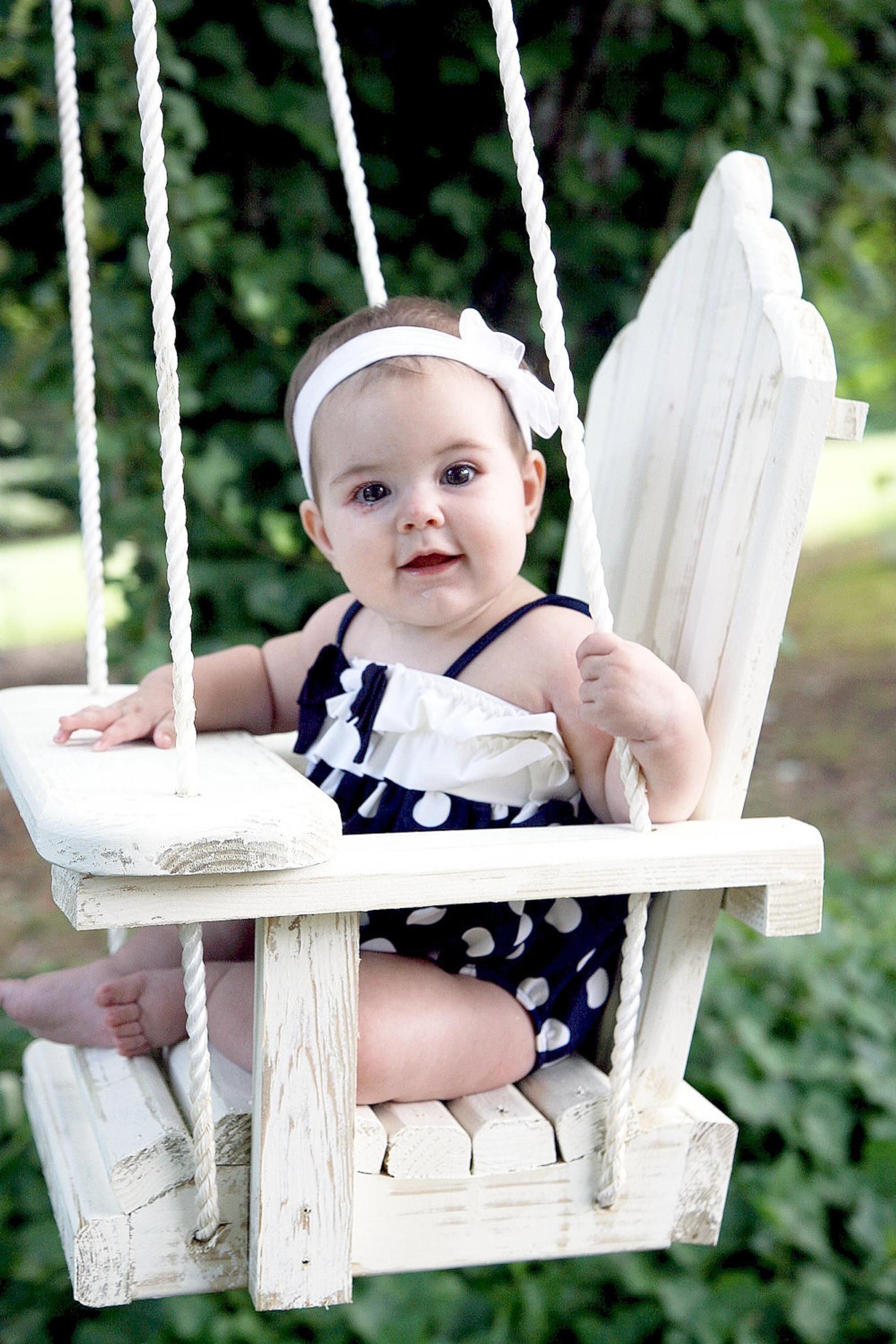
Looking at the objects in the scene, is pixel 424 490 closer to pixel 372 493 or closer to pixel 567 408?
pixel 372 493

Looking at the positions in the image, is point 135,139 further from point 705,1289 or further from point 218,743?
point 705,1289

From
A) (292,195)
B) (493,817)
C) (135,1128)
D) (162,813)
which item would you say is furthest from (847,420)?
(292,195)

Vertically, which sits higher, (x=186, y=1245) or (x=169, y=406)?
(x=169, y=406)

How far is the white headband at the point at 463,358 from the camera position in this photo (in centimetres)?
142

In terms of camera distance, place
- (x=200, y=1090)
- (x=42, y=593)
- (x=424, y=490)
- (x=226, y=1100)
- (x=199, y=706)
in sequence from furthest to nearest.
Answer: (x=42, y=593)
(x=199, y=706)
(x=424, y=490)
(x=226, y=1100)
(x=200, y=1090)

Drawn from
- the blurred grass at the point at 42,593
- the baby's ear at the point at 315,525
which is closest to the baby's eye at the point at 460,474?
the baby's ear at the point at 315,525

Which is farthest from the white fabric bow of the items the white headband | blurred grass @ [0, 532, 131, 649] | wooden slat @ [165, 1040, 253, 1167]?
blurred grass @ [0, 532, 131, 649]

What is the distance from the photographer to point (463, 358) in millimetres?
1421

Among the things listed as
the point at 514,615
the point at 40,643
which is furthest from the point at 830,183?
the point at 40,643

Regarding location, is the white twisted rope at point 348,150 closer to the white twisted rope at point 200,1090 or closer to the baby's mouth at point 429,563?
the baby's mouth at point 429,563

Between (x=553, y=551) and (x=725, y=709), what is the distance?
1710 mm

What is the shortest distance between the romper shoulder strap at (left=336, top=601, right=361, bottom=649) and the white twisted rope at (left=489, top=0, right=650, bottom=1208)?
1.63ft

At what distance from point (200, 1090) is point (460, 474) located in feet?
2.08

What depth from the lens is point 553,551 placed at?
3.00m
